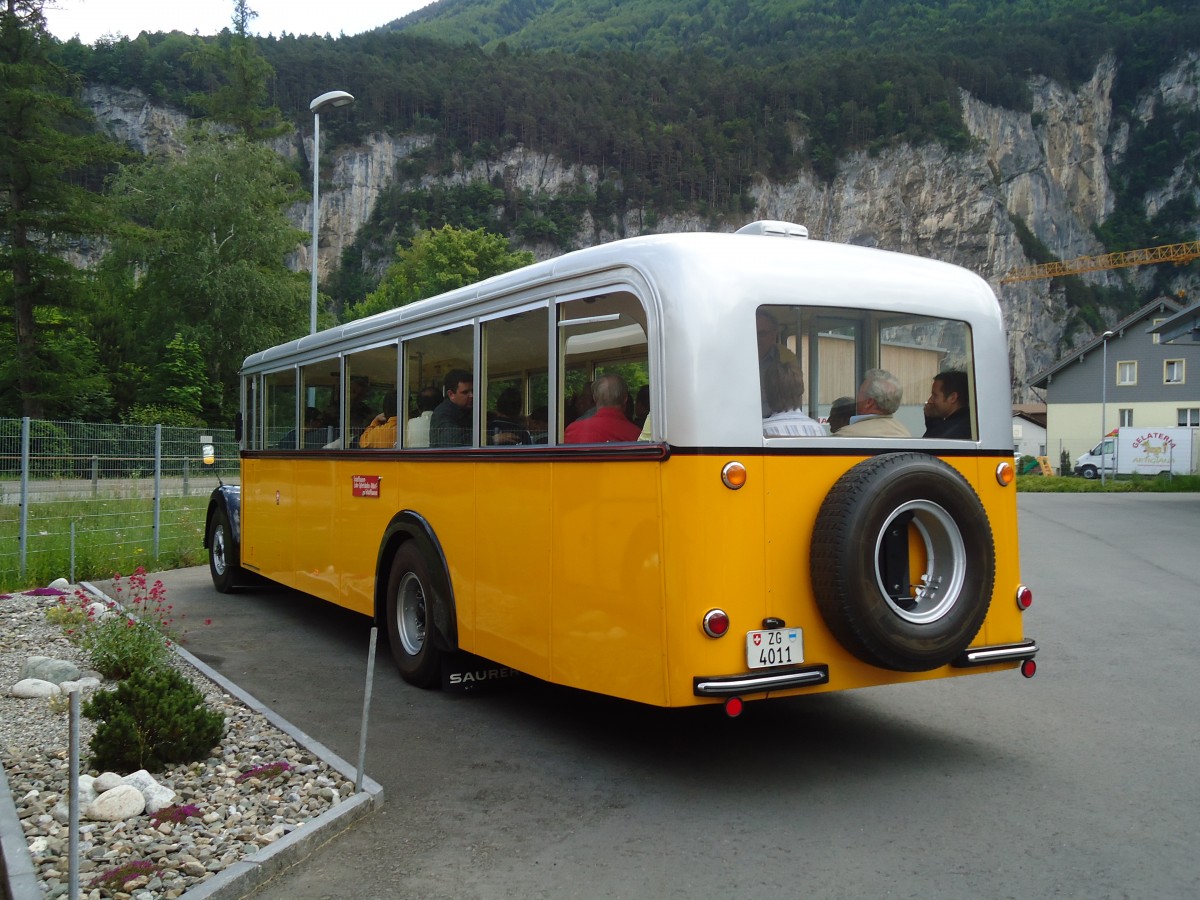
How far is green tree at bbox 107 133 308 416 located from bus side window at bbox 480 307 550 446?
143 feet

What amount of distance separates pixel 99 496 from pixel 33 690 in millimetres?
7591

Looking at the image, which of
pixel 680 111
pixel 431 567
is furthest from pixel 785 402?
pixel 680 111

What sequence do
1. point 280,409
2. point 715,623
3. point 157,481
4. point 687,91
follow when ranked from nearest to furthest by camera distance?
1. point 715,623
2. point 280,409
3. point 157,481
4. point 687,91

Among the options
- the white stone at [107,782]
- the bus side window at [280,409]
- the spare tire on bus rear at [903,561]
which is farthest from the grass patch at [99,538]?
the spare tire on bus rear at [903,561]

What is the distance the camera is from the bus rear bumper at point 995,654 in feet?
18.7

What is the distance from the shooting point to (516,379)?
21.1ft

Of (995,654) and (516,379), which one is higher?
(516,379)

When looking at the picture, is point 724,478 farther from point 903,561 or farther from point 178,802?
point 178,802

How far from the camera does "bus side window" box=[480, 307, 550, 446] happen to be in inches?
243

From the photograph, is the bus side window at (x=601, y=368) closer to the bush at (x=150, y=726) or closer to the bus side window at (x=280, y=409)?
the bush at (x=150, y=726)

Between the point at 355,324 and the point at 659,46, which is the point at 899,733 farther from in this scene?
the point at 659,46

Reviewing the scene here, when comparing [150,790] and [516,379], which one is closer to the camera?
[150,790]

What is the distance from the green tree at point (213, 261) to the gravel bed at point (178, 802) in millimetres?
43760

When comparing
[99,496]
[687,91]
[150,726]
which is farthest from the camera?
[687,91]
